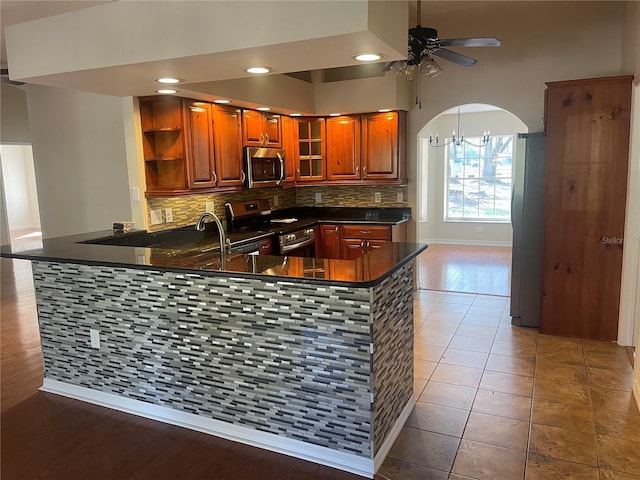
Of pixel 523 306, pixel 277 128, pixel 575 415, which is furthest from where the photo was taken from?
pixel 277 128

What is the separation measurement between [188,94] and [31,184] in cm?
1158

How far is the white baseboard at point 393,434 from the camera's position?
2.40m

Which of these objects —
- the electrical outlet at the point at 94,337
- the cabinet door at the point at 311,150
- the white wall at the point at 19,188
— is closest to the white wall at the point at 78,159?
the electrical outlet at the point at 94,337

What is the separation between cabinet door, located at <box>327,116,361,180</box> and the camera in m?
5.55

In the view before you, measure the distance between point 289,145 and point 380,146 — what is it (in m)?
1.06

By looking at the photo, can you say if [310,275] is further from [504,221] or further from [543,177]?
[504,221]

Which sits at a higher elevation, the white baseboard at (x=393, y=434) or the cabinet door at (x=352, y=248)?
the cabinet door at (x=352, y=248)

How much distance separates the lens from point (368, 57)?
253cm

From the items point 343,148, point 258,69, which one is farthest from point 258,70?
point 343,148

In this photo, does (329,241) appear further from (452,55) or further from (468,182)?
(468,182)

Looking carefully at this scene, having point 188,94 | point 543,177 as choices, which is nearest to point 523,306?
point 543,177

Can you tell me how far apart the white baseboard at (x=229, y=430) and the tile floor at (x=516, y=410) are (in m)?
0.16

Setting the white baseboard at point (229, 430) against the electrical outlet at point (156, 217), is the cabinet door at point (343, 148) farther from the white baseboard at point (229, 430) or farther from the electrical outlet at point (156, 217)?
the white baseboard at point (229, 430)

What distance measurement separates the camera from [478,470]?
7.77 ft
